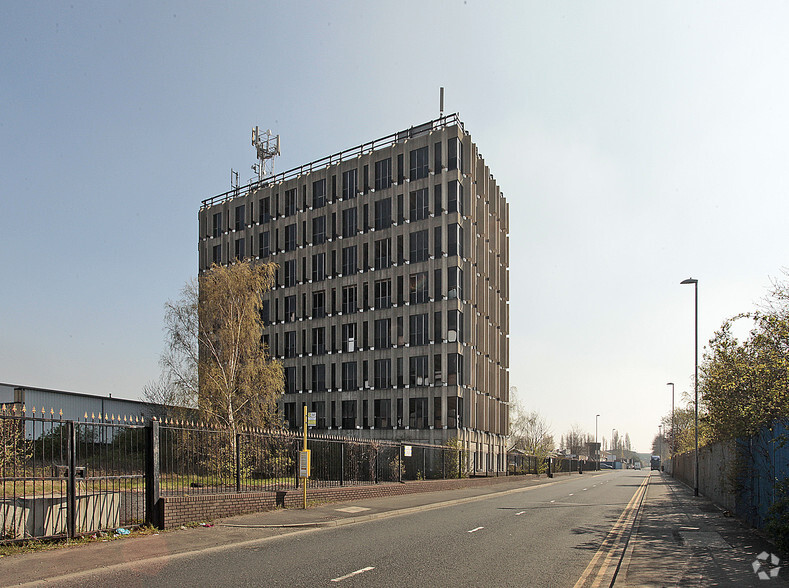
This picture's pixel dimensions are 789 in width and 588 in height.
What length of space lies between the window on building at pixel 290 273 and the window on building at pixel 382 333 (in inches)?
429

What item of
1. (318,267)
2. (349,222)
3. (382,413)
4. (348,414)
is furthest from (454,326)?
(318,267)

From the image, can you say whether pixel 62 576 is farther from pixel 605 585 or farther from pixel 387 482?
pixel 387 482

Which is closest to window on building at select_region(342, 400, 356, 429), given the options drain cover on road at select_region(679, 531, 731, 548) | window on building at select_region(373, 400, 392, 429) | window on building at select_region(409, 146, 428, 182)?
window on building at select_region(373, 400, 392, 429)

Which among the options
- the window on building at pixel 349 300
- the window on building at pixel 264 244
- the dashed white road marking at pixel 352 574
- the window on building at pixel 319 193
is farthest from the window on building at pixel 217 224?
the dashed white road marking at pixel 352 574

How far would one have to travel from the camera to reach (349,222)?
209 ft

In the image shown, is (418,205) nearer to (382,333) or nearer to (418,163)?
(418,163)

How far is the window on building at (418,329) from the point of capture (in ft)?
189

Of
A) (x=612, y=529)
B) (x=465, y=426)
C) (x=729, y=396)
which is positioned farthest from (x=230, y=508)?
(x=465, y=426)

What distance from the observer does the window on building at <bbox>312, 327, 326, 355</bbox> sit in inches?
2525

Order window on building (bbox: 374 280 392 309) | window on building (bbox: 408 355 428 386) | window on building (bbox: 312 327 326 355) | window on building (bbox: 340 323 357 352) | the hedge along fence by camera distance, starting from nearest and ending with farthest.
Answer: the hedge along fence → window on building (bbox: 408 355 428 386) → window on building (bbox: 374 280 392 309) → window on building (bbox: 340 323 357 352) → window on building (bbox: 312 327 326 355)

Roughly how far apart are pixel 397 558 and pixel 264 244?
5902cm

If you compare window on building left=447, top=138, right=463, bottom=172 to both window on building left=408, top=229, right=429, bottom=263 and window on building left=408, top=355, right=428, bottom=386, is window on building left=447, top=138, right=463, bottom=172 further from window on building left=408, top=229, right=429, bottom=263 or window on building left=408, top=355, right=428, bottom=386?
window on building left=408, top=355, right=428, bottom=386

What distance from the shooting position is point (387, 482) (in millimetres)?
29266

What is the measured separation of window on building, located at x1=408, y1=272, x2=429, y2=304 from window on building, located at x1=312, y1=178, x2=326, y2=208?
1303cm
